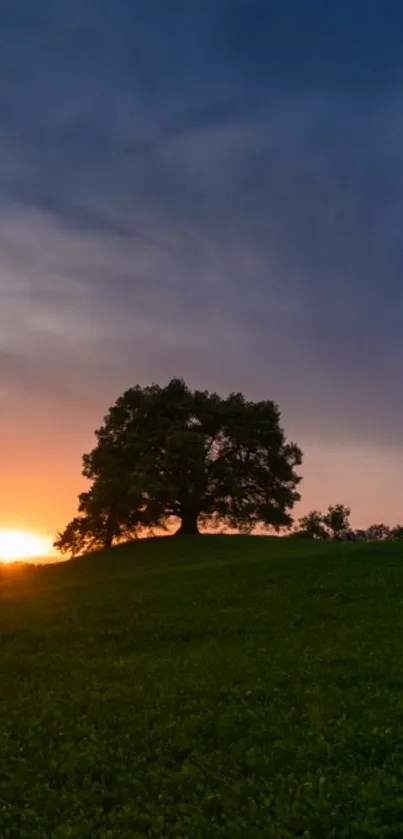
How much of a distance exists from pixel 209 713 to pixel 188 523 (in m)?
55.5

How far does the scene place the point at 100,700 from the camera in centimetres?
2216

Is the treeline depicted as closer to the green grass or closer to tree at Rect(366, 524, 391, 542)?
tree at Rect(366, 524, 391, 542)

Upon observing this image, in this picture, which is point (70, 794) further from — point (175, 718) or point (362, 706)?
point (362, 706)

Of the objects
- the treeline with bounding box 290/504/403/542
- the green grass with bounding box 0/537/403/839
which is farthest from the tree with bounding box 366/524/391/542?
the green grass with bounding box 0/537/403/839

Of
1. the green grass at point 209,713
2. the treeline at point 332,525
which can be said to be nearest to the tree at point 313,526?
the treeline at point 332,525

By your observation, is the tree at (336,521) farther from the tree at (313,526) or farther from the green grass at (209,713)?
the green grass at (209,713)

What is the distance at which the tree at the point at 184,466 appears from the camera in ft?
243

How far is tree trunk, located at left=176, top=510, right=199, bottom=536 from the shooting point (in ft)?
246

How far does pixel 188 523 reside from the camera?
247 ft

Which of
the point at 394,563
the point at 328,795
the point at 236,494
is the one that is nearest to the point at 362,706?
the point at 328,795

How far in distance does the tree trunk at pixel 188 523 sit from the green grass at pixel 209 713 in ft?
Result: 116

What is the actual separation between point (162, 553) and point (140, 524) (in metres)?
12.8

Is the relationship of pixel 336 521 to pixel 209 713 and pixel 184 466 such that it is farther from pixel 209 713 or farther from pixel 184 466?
pixel 209 713

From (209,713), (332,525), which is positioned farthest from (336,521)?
(209,713)
